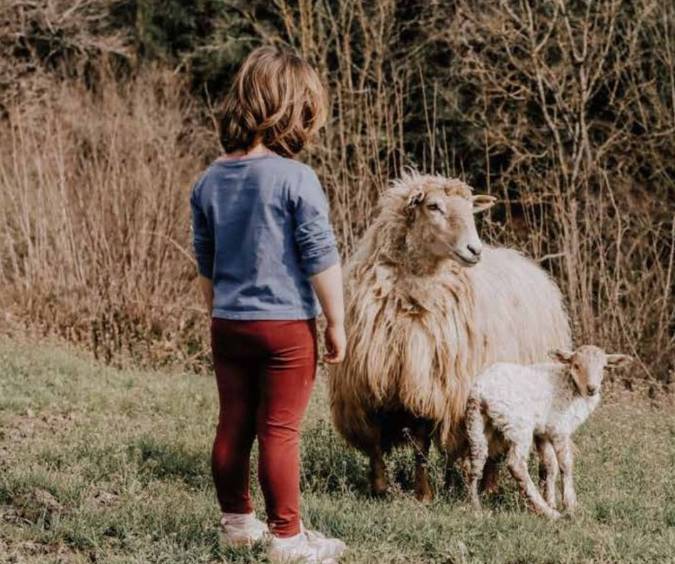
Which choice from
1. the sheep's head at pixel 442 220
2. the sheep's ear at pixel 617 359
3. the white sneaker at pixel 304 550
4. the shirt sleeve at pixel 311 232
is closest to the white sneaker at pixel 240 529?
the white sneaker at pixel 304 550

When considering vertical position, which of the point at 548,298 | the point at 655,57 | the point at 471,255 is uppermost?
the point at 655,57

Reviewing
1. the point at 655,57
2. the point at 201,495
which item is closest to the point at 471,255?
the point at 201,495

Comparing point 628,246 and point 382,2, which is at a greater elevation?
point 382,2

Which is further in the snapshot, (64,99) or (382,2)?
(64,99)

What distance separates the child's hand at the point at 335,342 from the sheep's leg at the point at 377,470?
1870 millimetres

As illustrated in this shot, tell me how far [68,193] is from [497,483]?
6.43 metres

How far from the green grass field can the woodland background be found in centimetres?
193

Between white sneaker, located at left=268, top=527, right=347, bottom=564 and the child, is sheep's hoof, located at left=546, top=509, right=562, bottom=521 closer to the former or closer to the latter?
white sneaker, located at left=268, top=527, right=347, bottom=564

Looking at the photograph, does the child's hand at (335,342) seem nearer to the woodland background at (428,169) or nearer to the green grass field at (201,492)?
the green grass field at (201,492)

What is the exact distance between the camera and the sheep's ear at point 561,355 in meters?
5.24

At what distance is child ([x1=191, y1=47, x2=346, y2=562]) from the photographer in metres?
Answer: 3.89

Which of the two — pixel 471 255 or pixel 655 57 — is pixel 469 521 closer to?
pixel 471 255

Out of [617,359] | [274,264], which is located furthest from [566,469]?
[274,264]

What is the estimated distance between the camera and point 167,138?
40.4 feet
